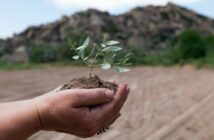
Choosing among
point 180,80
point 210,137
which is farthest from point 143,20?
point 210,137

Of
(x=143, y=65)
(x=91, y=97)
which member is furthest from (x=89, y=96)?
(x=143, y=65)

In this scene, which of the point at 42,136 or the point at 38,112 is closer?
the point at 38,112

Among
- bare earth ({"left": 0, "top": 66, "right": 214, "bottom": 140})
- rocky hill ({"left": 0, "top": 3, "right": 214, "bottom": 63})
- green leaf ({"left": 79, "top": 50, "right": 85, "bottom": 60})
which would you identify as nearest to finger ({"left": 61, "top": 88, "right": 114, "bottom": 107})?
green leaf ({"left": 79, "top": 50, "right": 85, "bottom": 60})

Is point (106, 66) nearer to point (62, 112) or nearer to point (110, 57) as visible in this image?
point (110, 57)

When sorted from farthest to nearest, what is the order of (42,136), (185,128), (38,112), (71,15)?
(71,15) → (185,128) → (42,136) → (38,112)

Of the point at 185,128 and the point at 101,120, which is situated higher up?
the point at 101,120

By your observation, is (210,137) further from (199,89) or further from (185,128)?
(199,89)

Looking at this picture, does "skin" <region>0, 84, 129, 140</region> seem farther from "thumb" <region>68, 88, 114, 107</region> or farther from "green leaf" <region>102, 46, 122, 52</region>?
"green leaf" <region>102, 46, 122, 52</region>

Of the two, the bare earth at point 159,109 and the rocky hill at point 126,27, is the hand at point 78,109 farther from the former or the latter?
the rocky hill at point 126,27
